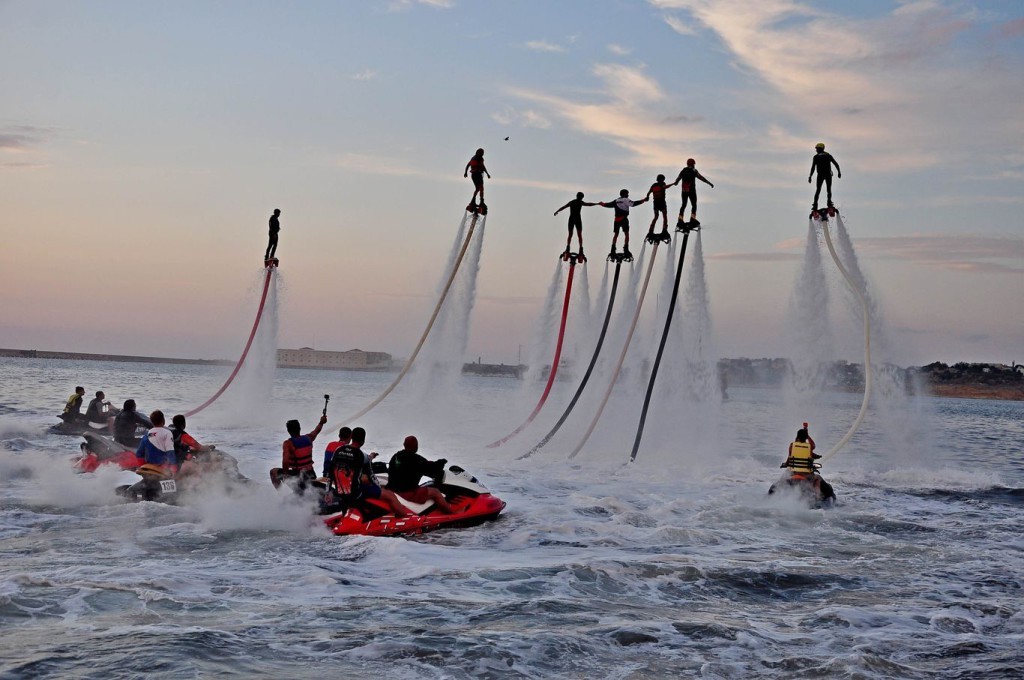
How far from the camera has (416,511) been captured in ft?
51.9

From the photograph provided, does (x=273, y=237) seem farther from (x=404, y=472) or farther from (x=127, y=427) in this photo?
(x=404, y=472)

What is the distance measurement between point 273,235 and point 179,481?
16557mm

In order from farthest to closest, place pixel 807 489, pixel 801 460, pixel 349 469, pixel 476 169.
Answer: pixel 476 169
pixel 801 460
pixel 807 489
pixel 349 469

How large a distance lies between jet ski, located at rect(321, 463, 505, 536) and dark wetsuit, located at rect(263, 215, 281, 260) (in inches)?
683

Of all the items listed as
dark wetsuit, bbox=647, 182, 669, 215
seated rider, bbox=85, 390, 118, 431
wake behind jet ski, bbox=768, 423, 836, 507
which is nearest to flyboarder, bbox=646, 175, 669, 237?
dark wetsuit, bbox=647, 182, 669, 215

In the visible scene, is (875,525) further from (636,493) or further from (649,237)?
(649,237)

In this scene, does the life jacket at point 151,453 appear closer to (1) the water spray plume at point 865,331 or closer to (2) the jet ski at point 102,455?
(2) the jet ski at point 102,455

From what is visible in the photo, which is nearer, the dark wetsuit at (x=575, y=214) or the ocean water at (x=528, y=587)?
the ocean water at (x=528, y=587)

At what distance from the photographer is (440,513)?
16.1m

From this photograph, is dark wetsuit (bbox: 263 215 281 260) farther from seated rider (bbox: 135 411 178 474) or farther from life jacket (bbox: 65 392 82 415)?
seated rider (bbox: 135 411 178 474)

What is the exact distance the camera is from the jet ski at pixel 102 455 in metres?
20.7

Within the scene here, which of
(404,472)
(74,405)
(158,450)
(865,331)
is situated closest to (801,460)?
(865,331)

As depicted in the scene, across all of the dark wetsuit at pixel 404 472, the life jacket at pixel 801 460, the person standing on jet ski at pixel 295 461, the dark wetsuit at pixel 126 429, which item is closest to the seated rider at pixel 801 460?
the life jacket at pixel 801 460

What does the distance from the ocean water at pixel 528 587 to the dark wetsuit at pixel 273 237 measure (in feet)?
39.3
